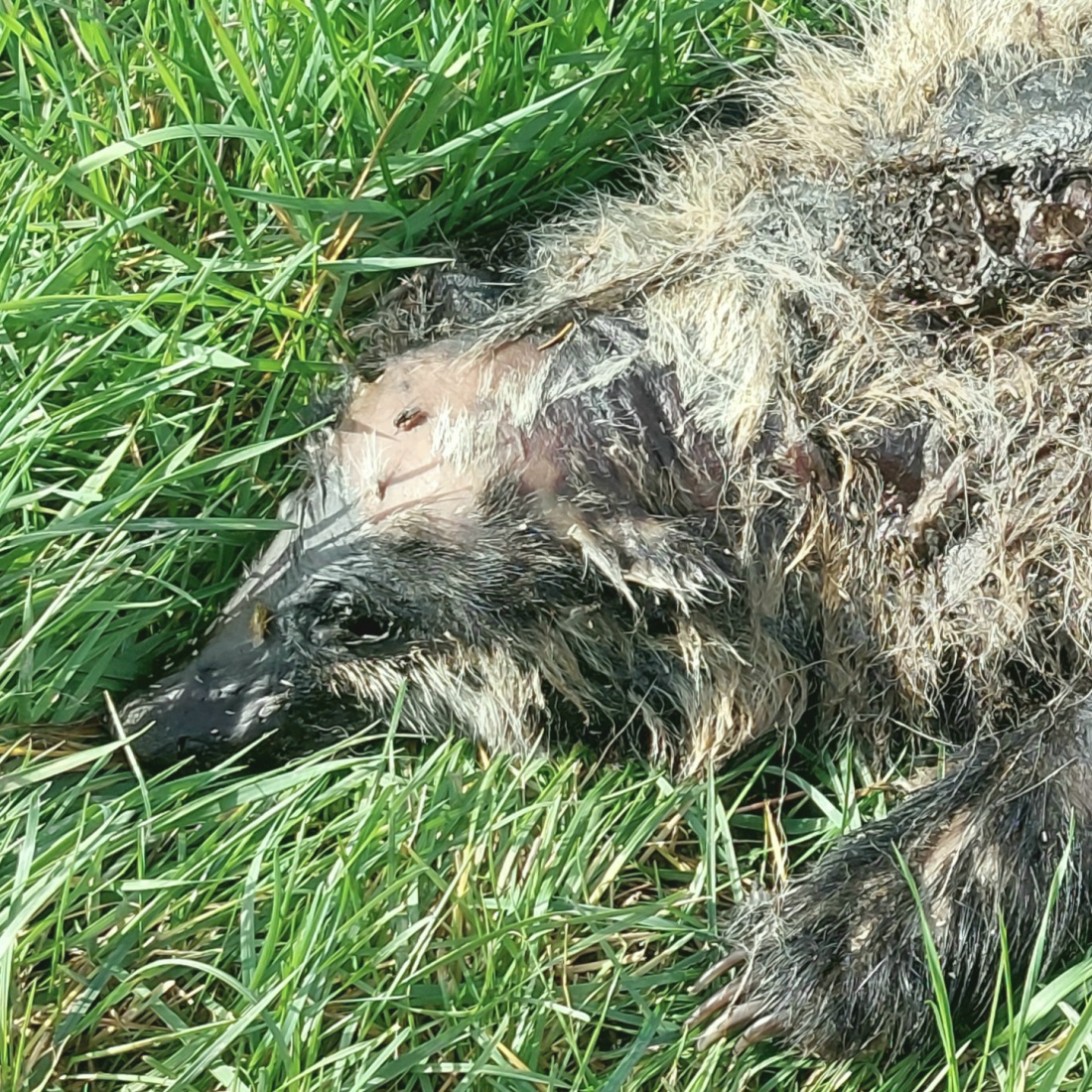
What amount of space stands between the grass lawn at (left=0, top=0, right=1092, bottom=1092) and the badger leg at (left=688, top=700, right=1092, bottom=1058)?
79 mm

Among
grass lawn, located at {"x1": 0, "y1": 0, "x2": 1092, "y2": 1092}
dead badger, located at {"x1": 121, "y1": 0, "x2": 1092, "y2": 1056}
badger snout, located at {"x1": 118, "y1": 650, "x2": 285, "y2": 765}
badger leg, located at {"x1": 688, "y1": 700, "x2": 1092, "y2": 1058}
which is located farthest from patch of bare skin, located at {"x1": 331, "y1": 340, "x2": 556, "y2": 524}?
badger leg, located at {"x1": 688, "y1": 700, "x2": 1092, "y2": 1058}

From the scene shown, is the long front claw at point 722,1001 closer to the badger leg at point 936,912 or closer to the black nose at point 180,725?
the badger leg at point 936,912

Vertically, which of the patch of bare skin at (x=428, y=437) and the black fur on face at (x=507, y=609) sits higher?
the patch of bare skin at (x=428, y=437)

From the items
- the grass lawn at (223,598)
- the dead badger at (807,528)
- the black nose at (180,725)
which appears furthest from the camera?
the black nose at (180,725)

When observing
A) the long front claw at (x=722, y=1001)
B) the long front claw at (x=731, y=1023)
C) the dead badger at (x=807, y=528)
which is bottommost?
the long front claw at (x=731, y=1023)

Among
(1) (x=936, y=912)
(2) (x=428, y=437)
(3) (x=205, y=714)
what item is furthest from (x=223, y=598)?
(1) (x=936, y=912)

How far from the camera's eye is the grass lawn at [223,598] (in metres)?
2.18

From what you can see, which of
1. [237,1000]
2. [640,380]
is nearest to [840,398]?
[640,380]

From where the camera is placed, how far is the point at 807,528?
238 centimetres

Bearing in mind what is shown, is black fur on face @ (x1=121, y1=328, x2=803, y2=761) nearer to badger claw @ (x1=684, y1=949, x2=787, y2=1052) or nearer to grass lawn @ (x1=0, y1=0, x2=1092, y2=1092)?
grass lawn @ (x1=0, y1=0, x2=1092, y2=1092)

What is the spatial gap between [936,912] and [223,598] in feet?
4.69

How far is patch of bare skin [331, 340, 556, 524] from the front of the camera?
238 cm

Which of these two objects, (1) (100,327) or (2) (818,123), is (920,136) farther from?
(1) (100,327)

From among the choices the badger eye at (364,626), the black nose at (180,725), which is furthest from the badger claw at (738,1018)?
the black nose at (180,725)
